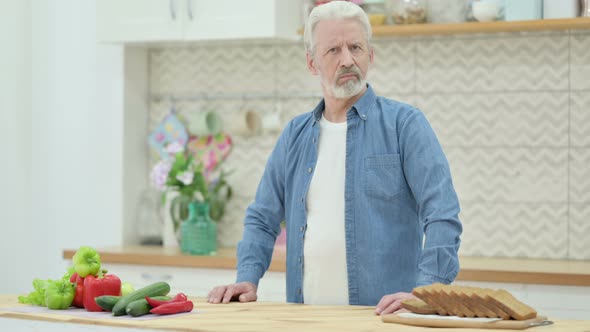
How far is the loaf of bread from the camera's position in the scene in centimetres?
196

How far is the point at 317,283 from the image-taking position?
2.66 metres

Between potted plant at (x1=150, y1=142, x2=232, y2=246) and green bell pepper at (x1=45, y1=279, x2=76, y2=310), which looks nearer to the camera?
green bell pepper at (x1=45, y1=279, x2=76, y2=310)

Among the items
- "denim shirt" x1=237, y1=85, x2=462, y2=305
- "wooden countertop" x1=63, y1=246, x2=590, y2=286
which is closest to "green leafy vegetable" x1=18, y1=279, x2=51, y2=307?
"denim shirt" x1=237, y1=85, x2=462, y2=305

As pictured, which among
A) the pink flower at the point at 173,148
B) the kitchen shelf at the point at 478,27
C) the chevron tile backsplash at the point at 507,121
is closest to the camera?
the kitchen shelf at the point at 478,27

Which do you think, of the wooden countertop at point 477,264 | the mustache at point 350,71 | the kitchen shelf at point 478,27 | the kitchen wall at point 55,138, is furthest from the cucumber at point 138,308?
the kitchen wall at point 55,138

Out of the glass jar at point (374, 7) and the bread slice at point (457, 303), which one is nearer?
the bread slice at point (457, 303)

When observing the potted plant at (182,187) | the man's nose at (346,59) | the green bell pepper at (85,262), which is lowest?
the green bell pepper at (85,262)

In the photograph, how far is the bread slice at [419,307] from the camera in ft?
6.80

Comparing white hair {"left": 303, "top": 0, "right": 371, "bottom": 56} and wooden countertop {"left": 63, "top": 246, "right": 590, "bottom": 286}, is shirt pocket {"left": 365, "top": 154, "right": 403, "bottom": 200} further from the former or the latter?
wooden countertop {"left": 63, "top": 246, "right": 590, "bottom": 286}

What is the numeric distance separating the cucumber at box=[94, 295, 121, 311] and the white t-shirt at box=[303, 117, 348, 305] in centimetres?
62

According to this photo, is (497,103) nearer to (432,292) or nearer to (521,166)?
(521,166)

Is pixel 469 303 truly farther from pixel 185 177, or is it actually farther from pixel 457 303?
pixel 185 177

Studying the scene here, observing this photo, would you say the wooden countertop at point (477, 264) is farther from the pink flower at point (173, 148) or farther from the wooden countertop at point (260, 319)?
the wooden countertop at point (260, 319)

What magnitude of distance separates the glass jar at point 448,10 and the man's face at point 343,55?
60.0 inches
